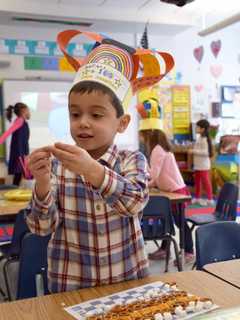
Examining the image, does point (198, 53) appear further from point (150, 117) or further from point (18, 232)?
point (18, 232)

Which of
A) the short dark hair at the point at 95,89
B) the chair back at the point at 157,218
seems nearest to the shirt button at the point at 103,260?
the short dark hair at the point at 95,89

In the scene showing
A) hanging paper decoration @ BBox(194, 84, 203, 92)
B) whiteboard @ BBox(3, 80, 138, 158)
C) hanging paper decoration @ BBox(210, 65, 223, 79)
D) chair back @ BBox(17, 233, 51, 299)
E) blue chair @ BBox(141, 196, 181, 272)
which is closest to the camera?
chair back @ BBox(17, 233, 51, 299)

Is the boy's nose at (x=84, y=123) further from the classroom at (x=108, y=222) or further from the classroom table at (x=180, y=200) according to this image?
the classroom table at (x=180, y=200)

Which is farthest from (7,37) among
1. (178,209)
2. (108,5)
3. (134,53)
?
(134,53)

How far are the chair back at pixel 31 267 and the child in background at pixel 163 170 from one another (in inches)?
71.7

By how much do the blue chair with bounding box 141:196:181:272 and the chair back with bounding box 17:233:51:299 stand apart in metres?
1.22

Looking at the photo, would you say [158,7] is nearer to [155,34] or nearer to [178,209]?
[155,34]

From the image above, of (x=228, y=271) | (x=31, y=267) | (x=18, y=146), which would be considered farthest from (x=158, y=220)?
(x=18, y=146)

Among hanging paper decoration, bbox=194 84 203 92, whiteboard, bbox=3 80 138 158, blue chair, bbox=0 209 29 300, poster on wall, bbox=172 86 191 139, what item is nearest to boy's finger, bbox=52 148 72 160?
blue chair, bbox=0 209 29 300

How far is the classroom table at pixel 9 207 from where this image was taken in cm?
246

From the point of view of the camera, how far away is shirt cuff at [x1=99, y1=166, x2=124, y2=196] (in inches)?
39.6

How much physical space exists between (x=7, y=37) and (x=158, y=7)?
2.34 m

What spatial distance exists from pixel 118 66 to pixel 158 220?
182cm

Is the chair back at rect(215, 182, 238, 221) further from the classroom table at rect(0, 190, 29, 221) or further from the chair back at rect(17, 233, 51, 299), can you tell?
the chair back at rect(17, 233, 51, 299)
